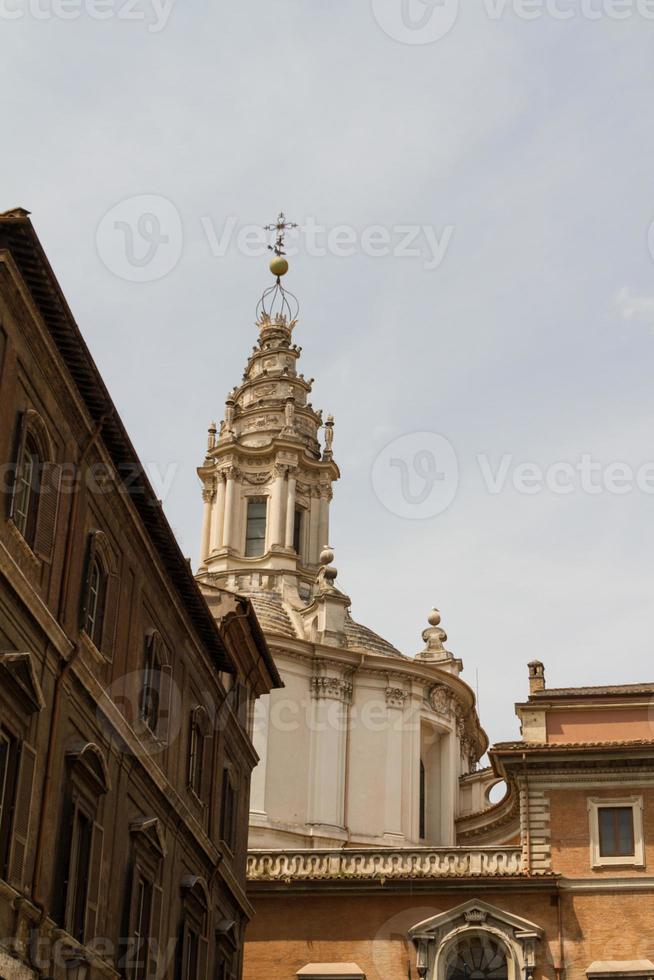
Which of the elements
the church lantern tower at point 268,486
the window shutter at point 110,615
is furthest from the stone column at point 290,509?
the window shutter at point 110,615

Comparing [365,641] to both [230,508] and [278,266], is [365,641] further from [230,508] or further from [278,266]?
[278,266]

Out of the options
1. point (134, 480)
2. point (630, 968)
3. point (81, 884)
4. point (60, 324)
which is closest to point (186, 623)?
point (134, 480)

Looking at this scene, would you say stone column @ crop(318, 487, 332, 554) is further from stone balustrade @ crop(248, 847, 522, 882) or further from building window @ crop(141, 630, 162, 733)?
building window @ crop(141, 630, 162, 733)

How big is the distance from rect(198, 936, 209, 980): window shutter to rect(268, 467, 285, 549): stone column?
3544cm

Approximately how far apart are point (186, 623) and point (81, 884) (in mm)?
8056

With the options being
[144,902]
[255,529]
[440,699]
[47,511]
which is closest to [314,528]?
[255,529]

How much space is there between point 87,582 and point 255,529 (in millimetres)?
43816

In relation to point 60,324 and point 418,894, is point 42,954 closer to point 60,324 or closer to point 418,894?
point 60,324

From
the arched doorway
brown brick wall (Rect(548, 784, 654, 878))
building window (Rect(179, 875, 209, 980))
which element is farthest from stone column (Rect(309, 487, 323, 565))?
building window (Rect(179, 875, 209, 980))

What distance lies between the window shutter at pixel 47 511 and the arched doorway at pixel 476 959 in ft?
71.6

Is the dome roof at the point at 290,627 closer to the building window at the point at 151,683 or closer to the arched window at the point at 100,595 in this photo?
the building window at the point at 151,683

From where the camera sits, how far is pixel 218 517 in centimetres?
6625

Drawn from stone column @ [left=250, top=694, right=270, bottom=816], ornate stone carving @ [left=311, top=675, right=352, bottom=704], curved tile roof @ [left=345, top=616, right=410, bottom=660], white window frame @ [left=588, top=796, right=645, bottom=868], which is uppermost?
curved tile roof @ [left=345, top=616, right=410, bottom=660]

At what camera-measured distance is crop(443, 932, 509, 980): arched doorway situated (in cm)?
3788
